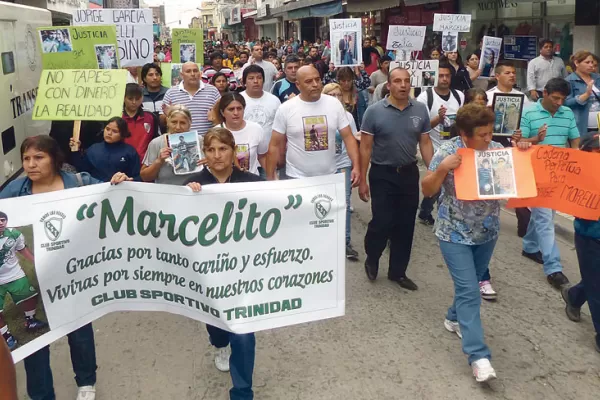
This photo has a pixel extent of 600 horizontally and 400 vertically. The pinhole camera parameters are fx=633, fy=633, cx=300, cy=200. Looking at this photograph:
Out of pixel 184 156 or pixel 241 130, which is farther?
pixel 241 130

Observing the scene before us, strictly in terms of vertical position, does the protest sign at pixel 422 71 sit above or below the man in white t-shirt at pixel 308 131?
above

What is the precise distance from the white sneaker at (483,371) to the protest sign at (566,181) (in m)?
1.08

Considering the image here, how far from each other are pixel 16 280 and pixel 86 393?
87cm

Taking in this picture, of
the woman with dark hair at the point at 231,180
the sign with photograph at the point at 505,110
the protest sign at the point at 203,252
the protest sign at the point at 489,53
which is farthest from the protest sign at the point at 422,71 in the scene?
the protest sign at the point at 203,252

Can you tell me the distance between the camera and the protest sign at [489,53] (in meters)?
9.89

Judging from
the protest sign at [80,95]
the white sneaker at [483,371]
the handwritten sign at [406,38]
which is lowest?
the white sneaker at [483,371]

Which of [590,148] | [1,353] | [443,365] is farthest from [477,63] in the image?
[1,353]

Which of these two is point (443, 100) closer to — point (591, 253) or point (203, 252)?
point (591, 253)

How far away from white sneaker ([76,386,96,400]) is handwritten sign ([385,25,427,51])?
25.6 feet

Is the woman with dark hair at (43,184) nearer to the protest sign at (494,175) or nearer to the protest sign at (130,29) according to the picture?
the protest sign at (494,175)

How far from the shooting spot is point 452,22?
1029 centimetres

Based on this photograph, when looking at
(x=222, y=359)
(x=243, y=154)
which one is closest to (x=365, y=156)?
(x=243, y=154)

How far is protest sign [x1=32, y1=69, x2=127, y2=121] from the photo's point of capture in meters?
5.37

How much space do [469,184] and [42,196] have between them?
2.39 meters
